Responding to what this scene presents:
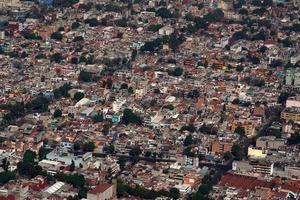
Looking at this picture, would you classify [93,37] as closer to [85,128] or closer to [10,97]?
[10,97]

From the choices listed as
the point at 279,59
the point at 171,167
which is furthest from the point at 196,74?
the point at 171,167

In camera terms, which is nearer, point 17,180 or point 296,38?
point 17,180

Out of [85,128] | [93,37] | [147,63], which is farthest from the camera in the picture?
[93,37]

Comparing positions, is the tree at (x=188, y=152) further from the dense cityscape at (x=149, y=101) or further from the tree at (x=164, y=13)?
the tree at (x=164, y=13)

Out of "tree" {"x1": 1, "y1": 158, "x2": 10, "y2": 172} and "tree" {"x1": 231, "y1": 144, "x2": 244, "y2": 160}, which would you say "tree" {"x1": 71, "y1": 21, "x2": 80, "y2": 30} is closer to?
"tree" {"x1": 231, "y1": 144, "x2": 244, "y2": 160}

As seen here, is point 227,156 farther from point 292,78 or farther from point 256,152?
point 292,78

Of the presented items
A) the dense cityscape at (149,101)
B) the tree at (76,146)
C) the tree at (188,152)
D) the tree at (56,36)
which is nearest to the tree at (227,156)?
the dense cityscape at (149,101)
